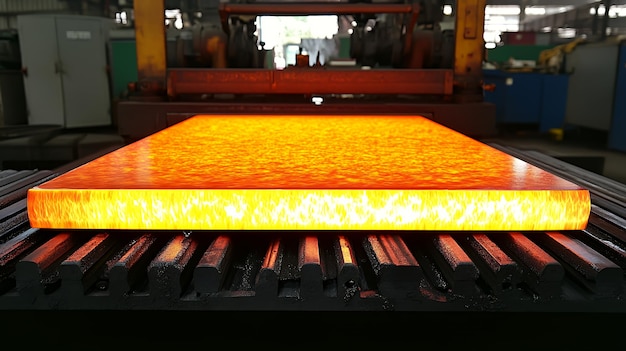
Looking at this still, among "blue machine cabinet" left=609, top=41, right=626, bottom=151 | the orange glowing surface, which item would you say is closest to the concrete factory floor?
"blue machine cabinet" left=609, top=41, right=626, bottom=151

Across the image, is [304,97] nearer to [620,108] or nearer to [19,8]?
[620,108]

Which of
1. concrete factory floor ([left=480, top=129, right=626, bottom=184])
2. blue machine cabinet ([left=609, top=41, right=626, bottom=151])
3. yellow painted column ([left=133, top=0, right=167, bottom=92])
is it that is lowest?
concrete factory floor ([left=480, top=129, right=626, bottom=184])

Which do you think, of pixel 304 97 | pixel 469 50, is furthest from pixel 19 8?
pixel 469 50

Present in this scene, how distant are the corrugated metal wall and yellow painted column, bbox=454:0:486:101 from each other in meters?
12.2

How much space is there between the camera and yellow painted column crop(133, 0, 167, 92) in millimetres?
2439

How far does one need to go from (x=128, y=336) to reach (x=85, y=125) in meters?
6.75

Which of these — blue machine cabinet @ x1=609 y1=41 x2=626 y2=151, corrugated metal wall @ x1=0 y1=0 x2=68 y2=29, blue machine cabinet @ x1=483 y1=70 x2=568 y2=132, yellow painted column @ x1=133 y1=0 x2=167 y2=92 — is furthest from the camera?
corrugated metal wall @ x1=0 y1=0 x2=68 y2=29

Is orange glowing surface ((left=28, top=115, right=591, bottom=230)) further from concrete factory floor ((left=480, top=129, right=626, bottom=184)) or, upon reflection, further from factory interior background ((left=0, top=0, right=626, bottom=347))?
concrete factory floor ((left=480, top=129, right=626, bottom=184))

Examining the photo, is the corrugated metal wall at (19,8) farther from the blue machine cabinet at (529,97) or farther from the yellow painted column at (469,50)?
the yellow painted column at (469,50)

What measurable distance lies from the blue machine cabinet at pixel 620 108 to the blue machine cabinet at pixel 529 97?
0.79 metres

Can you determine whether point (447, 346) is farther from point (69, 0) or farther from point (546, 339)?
point (69, 0)

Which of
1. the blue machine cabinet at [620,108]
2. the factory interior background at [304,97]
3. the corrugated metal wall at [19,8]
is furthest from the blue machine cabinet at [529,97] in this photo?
the corrugated metal wall at [19,8]

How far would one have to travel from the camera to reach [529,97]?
23.0 ft

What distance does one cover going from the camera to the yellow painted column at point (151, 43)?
244 cm
